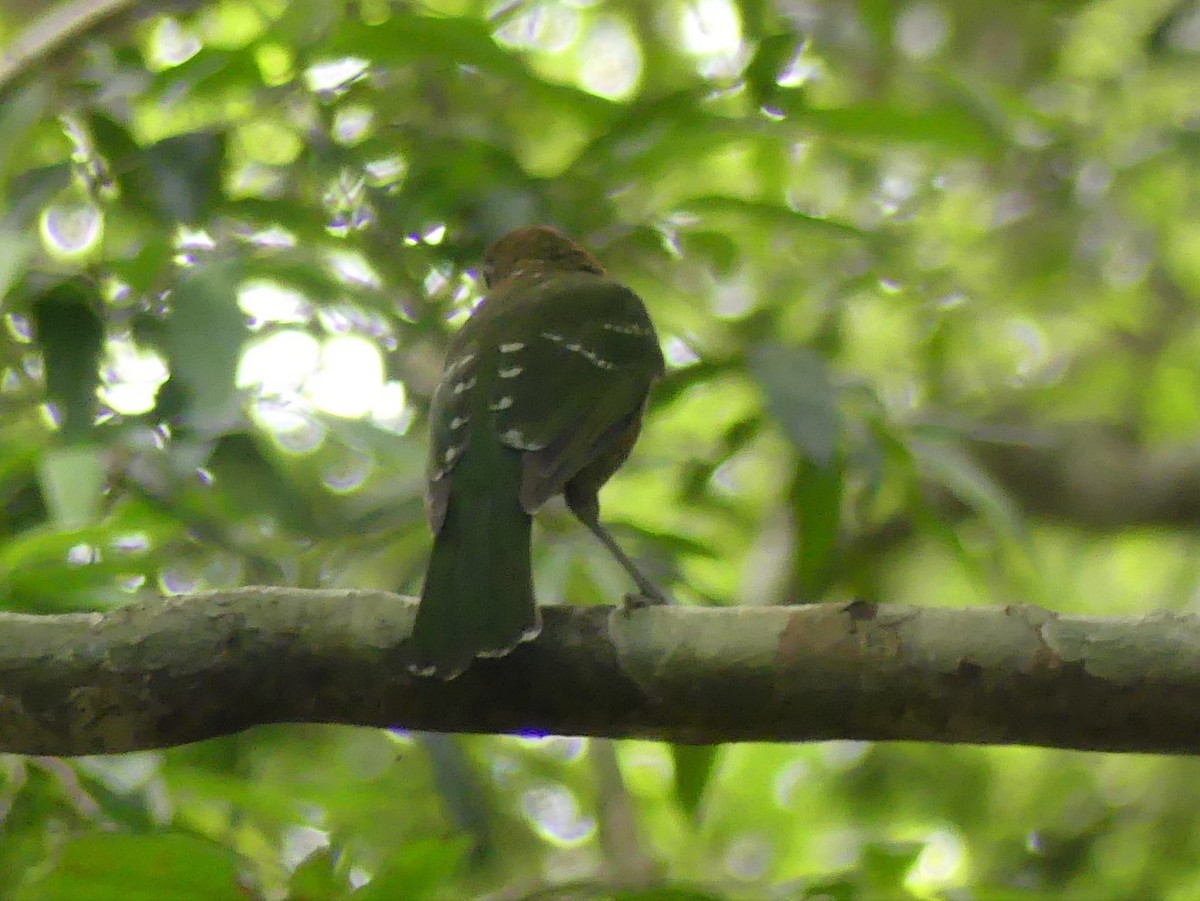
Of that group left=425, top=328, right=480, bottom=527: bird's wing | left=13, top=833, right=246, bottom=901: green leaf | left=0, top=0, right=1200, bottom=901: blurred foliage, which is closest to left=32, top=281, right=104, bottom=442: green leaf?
left=0, top=0, right=1200, bottom=901: blurred foliage

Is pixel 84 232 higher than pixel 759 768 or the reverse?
higher

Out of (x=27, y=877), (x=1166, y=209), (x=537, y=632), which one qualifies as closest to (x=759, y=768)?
(x=1166, y=209)

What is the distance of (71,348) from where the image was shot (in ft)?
9.78

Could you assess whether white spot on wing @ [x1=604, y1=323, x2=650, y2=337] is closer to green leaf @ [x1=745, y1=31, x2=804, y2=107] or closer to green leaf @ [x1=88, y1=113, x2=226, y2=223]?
green leaf @ [x1=745, y1=31, x2=804, y2=107]

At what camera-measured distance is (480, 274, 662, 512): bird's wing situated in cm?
300

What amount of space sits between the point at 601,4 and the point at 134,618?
5.32 m

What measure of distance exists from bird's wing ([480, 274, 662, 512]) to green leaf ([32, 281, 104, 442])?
78 centimetres

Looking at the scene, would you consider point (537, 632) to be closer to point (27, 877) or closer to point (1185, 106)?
point (27, 877)

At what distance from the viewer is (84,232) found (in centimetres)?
405

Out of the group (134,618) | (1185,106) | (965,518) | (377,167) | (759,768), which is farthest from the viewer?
(1185,106)

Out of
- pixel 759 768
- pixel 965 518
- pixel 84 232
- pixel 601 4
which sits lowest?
pixel 759 768

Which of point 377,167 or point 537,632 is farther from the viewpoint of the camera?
point 377,167

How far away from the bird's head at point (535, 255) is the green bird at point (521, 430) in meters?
0.17

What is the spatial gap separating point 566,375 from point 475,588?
0.94 metres
